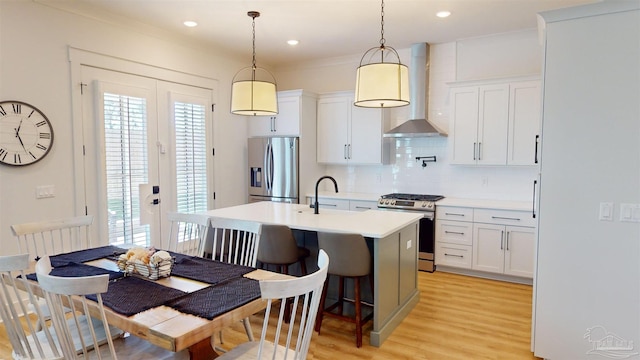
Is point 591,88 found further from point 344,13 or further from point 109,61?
point 109,61

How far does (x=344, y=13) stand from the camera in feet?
13.0

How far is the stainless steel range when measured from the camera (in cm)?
473

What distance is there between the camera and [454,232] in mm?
4676

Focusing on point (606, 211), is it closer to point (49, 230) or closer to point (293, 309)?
point (293, 309)

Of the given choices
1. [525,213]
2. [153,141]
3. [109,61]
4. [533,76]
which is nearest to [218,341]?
[153,141]

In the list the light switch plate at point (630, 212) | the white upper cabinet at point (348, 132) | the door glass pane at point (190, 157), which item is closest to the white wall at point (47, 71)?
the door glass pane at point (190, 157)

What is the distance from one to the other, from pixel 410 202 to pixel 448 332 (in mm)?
1898

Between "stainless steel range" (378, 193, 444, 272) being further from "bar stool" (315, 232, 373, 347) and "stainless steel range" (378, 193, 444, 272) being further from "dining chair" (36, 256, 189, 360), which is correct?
"dining chair" (36, 256, 189, 360)

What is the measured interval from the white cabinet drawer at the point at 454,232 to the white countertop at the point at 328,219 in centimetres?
136

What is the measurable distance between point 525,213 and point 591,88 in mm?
2075

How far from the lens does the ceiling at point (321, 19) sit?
3709mm

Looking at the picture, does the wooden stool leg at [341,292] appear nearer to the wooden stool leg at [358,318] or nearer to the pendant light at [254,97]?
the wooden stool leg at [358,318]

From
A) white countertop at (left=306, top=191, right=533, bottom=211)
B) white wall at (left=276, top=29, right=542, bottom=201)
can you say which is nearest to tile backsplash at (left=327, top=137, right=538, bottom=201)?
white wall at (left=276, top=29, right=542, bottom=201)

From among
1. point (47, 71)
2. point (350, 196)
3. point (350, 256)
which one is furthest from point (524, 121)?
point (47, 71)
